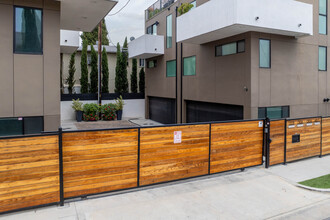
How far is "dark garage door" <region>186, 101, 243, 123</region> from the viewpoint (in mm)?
12758

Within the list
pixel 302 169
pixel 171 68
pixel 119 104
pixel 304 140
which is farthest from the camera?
pixel 119 104

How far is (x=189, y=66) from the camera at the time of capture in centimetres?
1647

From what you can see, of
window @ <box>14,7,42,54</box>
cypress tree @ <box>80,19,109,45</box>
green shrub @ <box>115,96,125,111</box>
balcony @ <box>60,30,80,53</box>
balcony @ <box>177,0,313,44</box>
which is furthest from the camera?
cypress tree @ <box>80,19,109,45</box>

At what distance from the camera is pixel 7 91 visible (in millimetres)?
7906

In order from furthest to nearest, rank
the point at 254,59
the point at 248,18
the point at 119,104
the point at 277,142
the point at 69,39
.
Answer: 1. the point at 119,104
2. the point at 69,39
3. the point at 254,59
4. the point at 248,18
5. the point at 277,142

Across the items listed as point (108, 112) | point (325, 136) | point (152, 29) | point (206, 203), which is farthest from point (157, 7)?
point (206, 203)

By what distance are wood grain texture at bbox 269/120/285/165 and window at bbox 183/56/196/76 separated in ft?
25.4

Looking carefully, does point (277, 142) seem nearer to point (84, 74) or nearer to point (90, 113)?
point (90, 113)

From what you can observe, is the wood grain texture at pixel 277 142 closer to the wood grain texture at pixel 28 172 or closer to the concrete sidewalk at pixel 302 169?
the concrete sidewalk at pixel 302 169

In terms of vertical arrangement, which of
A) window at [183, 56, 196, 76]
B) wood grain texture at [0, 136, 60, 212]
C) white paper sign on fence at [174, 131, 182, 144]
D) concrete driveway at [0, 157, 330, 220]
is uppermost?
window at [183, 56, 196, 76]

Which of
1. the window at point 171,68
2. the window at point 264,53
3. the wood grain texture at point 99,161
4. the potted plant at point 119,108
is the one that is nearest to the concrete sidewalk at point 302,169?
the window at point 264,53

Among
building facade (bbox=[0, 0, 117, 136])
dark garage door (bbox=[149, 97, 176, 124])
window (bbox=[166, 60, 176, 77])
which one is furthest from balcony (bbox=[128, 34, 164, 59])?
building facade (bbox=[0, 0, 117, 136])

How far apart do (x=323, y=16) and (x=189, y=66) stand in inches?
302

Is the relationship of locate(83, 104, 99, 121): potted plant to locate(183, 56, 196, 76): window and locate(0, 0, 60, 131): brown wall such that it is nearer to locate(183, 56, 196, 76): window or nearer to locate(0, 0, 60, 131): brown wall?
locate(183, 56, 196, 76): window
